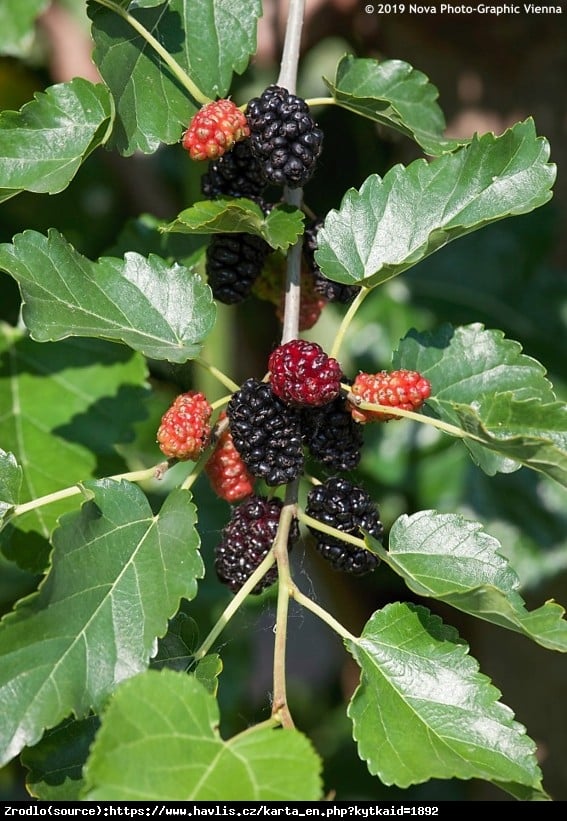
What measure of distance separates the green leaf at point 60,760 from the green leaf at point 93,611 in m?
0.09

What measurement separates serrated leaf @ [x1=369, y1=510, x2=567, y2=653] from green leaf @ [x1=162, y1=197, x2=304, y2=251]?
0.27 m

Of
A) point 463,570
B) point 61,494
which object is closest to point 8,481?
point 61,494

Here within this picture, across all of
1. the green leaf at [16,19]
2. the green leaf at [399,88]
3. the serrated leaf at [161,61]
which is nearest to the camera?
the serrated leaf at [161,61]

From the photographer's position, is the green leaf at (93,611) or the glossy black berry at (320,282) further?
the glossy black berry at (320,282)

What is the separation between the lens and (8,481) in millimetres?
805

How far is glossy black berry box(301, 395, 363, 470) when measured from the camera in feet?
2.65

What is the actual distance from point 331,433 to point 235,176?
0.85 ft

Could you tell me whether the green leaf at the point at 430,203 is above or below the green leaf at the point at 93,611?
above

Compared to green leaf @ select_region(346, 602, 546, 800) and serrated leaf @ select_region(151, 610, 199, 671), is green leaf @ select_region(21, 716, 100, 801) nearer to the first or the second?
serrated leaf @ select_region(151, 610, 199, 671)

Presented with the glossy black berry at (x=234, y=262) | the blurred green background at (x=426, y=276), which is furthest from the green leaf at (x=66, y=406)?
the glossy black berry at (x=234, y=262)

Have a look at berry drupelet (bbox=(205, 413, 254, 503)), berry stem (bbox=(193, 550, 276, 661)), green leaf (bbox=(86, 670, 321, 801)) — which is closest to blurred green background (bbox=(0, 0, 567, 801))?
berry drupelet (bbox=(205, 413, 254, 503))

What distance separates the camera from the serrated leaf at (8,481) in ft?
2.61

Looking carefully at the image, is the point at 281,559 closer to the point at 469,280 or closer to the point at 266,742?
the point at 266,742

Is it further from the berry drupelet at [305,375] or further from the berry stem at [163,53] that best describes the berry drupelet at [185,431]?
the berry stem at [163,53]
